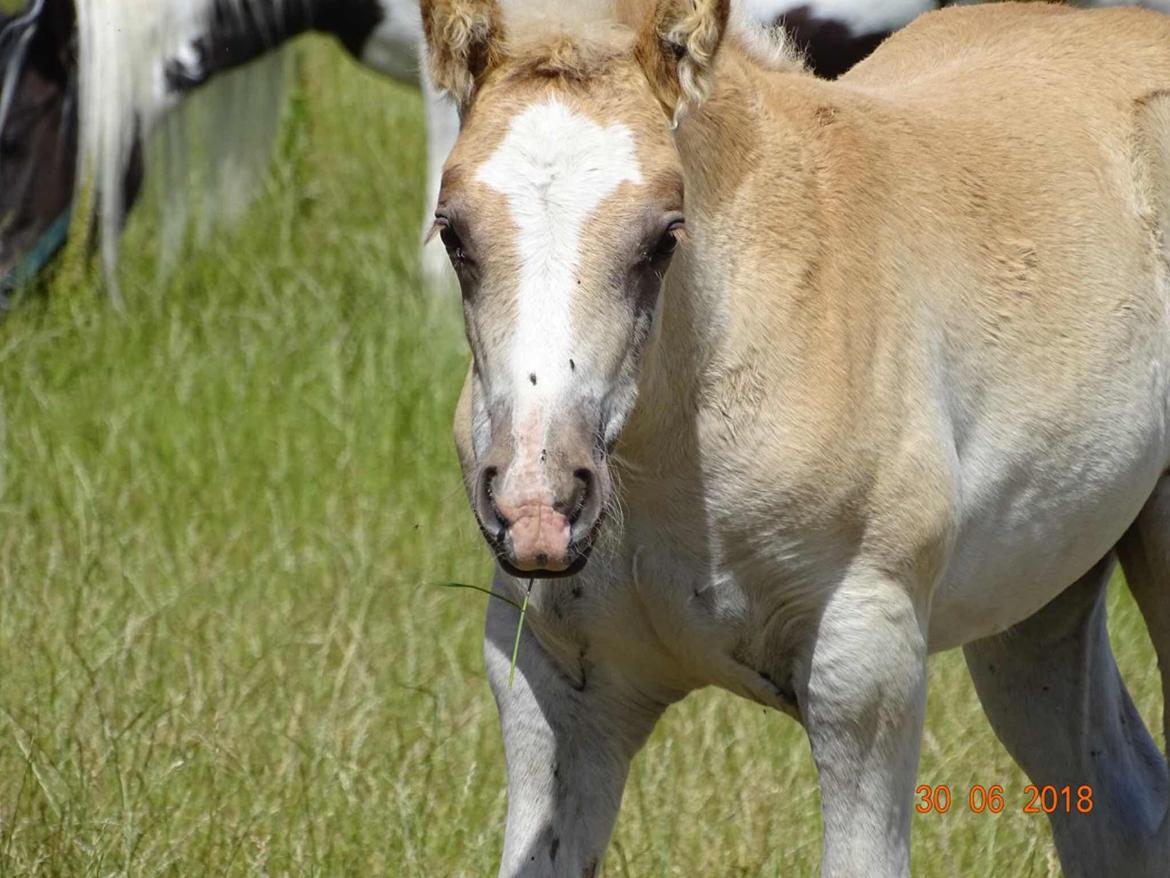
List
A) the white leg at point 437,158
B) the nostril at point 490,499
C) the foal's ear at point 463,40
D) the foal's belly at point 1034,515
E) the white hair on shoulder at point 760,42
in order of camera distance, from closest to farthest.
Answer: the nostril at point 490,499 < the foal's ear at point 463,40 < the foal's belly at point 1034,515 < the white hair on shoulder at point 760,42 < the white leg at point 437,158

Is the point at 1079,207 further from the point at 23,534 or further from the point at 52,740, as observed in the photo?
the point at 23,534

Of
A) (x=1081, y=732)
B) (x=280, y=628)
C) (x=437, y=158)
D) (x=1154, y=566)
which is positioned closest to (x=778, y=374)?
(x=1154, y=566)

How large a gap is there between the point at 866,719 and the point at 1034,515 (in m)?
0.45

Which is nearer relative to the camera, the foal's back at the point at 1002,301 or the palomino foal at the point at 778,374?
the palomino foal at the point at 778,374

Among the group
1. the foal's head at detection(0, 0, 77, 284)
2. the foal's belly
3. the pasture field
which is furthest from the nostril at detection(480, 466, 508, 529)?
the foal's head at detection(0, 0, 77, 284)

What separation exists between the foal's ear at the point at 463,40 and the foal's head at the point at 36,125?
401 centimetres

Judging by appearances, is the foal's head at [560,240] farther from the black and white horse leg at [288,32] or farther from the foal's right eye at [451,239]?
the black and white horse leg at [288,32]

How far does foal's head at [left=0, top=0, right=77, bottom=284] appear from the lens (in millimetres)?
6211

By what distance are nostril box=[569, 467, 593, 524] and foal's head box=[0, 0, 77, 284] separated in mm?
4343

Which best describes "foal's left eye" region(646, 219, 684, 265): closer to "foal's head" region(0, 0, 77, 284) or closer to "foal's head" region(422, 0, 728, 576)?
"foal's head" region(422, 0, 728, 576)

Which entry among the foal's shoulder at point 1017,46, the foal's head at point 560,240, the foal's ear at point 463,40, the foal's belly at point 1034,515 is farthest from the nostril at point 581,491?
the foal's shoulder at point 1017,46

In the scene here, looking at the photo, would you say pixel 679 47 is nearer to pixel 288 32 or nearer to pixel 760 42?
pixel 760 42

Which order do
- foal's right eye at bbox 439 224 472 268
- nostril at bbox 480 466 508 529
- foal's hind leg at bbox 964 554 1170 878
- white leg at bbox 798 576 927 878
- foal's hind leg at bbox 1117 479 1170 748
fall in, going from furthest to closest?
foal's hind leg at bbox 964 554 1170 878 < foal's hind leg at bbox 1117 479 1170 748 < white leg at bbox 798 576 927 878 < foal's right eye at bbox 439 224 472 268 < nostril at bbox 480 466 508 529

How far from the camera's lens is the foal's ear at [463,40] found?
8.09ft
